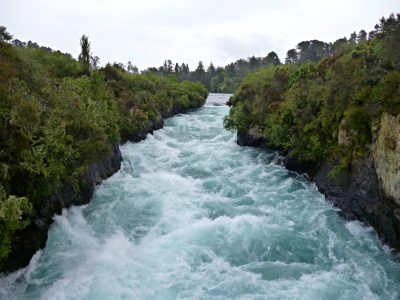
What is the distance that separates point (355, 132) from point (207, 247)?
9.00 m

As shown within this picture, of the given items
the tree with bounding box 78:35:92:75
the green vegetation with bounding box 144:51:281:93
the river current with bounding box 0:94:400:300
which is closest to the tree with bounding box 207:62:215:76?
the green vegetation with bounding box 144:51:281:93

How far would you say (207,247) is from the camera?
16.0 meters

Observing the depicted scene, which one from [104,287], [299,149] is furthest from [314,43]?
[104,287]

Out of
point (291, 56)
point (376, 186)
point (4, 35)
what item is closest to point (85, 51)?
point (4, 35)

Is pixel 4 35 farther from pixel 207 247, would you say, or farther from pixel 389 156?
pixel 389 156

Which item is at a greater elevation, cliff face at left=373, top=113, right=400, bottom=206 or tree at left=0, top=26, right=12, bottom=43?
tree at left=0, top=26, right=12, bottom=43

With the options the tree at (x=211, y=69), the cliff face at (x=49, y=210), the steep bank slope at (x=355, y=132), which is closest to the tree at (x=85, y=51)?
the cliff face at (x=49, y=210)

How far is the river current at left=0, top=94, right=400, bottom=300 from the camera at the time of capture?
1307cm

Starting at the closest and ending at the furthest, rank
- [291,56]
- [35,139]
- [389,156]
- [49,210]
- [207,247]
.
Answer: [389,156] → [35,139] → [207,247] → [49,210] → [291,56]

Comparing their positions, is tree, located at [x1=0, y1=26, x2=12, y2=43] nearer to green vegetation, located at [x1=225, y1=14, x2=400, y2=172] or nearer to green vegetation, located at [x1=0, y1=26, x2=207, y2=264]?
green vegetation, located at [x1=0, y1=26, x2=207, y2=264]

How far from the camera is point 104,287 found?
13.1 meters

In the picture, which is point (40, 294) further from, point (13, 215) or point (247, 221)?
point (247, 221)

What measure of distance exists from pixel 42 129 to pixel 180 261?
24.3ft

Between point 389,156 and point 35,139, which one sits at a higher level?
point 35,139
